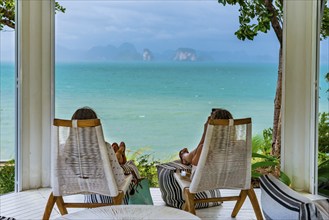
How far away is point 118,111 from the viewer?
5824 mm

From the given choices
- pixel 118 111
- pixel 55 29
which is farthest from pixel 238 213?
pixel 55 29

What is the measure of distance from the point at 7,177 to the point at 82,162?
1.92m

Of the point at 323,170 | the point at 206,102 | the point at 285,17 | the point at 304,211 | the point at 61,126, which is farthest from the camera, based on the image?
the point at 206,102

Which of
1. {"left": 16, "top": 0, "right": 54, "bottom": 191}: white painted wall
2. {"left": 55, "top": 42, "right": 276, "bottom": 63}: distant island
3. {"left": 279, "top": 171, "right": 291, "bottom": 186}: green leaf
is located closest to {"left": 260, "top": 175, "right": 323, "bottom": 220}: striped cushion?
{"left": 279, "top": 171, "right": 291, "bottom": 186}: green leaf

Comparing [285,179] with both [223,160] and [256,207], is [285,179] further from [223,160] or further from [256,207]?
[223,160]

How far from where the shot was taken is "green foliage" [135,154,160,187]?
5279mm

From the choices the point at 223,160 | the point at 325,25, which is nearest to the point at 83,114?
the point at 223,160

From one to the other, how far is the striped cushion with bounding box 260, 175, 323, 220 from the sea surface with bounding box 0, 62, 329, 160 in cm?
387

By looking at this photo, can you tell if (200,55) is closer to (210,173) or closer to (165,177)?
(165,177)

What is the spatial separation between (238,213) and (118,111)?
2418mm

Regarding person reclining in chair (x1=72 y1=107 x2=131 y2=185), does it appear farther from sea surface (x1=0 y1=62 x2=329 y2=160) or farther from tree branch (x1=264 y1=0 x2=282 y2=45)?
tree branch (x1=264 y1=0 x2=282 y2=45)

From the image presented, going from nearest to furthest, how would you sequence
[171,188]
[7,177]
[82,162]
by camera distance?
1. [82,162]
2. [171,188]
3. [7,177]

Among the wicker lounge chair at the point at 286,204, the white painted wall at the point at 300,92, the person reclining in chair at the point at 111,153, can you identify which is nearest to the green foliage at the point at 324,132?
the white painted wall at the point at 300,92

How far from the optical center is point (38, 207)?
424 cm
